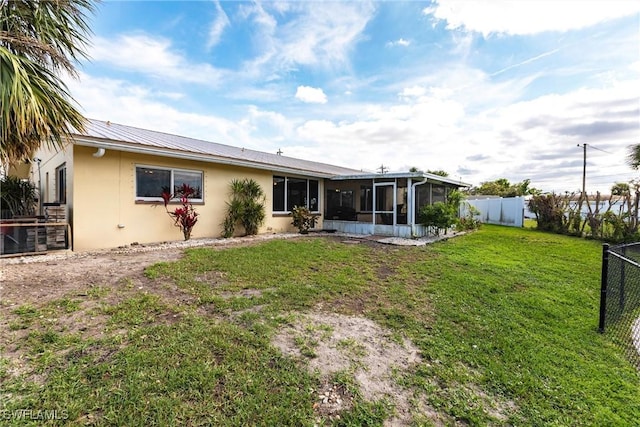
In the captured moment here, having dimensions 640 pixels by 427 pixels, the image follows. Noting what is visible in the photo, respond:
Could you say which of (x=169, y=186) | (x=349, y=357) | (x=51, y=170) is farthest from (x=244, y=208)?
(x=349, y=357)

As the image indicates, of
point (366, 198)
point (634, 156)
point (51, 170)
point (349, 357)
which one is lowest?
point (349, 357)

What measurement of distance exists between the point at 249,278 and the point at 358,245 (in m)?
4.87

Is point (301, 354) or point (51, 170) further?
point (51, 170)

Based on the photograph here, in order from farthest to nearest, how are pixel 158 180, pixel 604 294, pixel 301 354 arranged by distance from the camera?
pixel 158 180
pixel 604 294
pixel 301 354

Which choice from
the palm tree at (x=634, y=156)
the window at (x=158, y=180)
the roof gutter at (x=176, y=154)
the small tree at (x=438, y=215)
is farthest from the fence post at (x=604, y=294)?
the palm tree at (x=634, y=156)

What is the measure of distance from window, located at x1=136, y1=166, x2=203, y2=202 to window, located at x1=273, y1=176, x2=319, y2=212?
133 inches

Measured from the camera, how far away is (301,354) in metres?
2.82

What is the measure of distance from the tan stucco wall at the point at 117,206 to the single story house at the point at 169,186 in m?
0.02

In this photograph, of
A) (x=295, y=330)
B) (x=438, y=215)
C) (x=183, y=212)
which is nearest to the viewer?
(x=295, y=330)

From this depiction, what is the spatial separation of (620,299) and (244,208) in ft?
31.1

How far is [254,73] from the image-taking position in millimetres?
12219

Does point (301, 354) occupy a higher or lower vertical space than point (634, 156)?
lower

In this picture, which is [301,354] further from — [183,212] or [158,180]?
[158,180]

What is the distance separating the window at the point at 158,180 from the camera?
8391 mm
